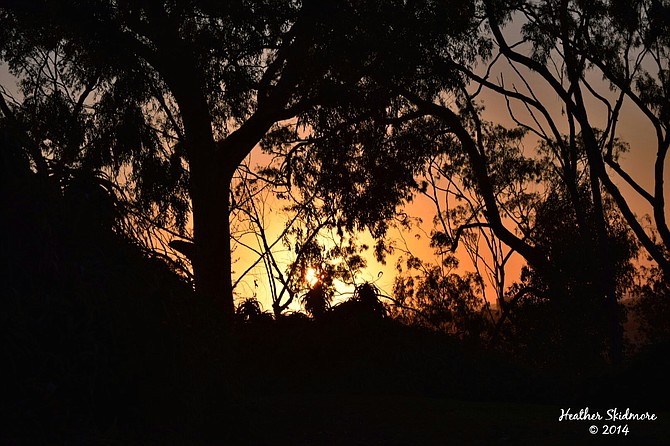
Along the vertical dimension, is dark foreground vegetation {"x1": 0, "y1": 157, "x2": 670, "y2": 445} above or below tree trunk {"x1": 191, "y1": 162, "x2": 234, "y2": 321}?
below

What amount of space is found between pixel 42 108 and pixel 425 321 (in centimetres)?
1546

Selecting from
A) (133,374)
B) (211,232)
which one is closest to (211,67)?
(211,232)

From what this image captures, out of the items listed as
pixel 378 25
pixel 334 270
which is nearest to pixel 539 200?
A: pixel 334 270

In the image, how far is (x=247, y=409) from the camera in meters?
6.79

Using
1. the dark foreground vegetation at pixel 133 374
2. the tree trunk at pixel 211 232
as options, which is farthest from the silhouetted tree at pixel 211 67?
the dark foreground vegetation at pixel 133 374

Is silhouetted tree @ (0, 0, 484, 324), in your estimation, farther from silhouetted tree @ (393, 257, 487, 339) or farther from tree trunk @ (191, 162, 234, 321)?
silhouetted tree @ (393, 257, 487, 339)

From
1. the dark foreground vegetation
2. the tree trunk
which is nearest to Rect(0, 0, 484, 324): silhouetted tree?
the tree trunk

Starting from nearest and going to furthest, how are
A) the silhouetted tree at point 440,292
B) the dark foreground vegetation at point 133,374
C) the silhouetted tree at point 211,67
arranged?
the dark foreground vegetation at point 133,374 → the silhouetted tree at point 211,67 → the silhouetted tree at point 440,292

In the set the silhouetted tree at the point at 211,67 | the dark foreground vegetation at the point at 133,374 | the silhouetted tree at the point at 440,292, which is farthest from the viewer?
the silhouetted tree at the point at 440,292

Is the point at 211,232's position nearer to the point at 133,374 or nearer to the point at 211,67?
the point at 211,67

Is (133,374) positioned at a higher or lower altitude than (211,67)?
lower

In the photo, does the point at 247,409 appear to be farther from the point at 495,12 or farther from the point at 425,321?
the point at 425,321

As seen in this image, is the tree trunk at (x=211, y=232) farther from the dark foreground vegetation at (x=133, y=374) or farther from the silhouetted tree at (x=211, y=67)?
the dark foreground vegetation at (x=133, y=374)

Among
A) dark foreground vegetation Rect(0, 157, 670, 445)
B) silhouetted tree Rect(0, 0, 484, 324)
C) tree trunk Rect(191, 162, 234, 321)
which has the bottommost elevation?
dark foreground vegetation Rect(0, 157, 670, 445)
